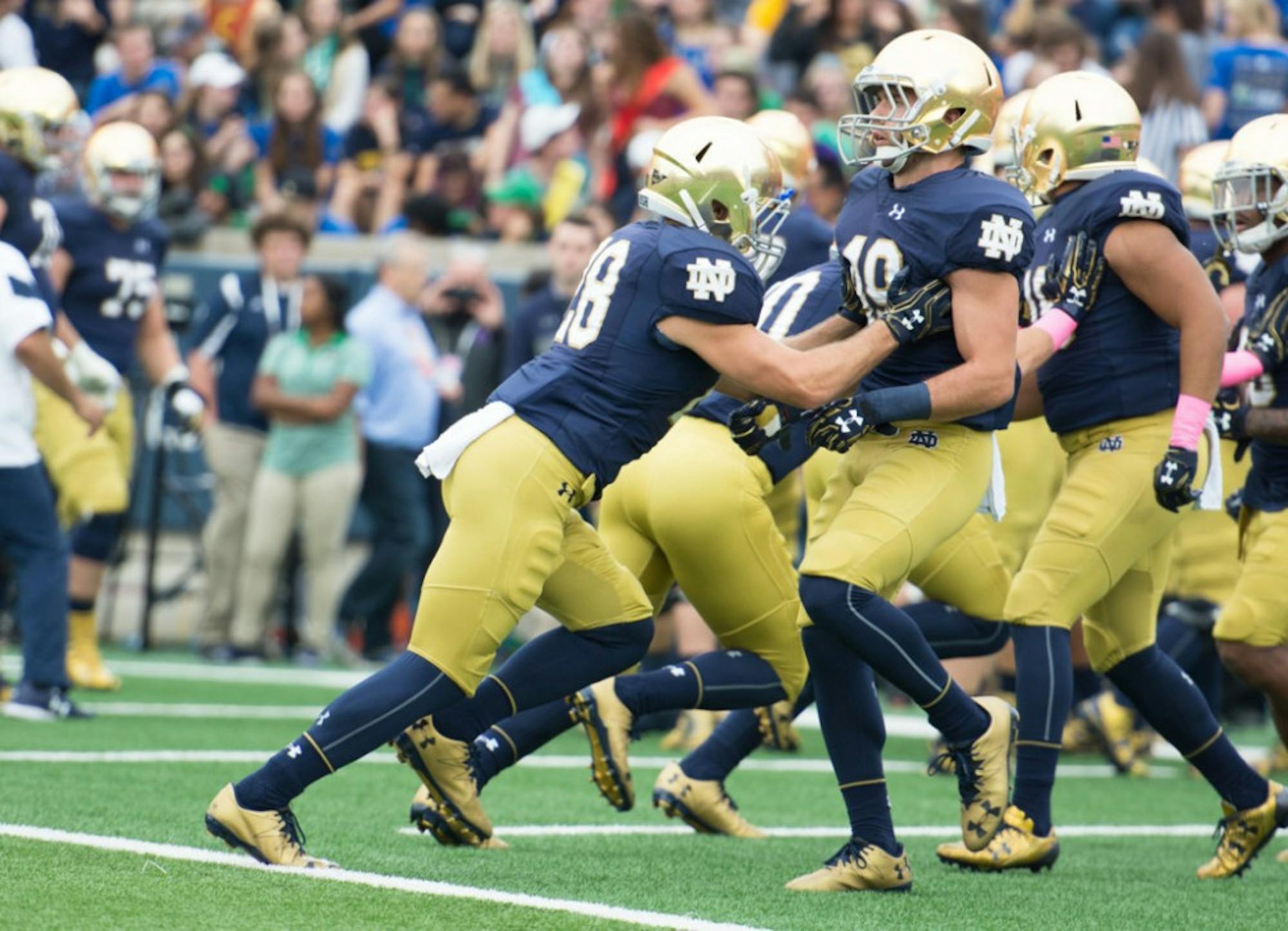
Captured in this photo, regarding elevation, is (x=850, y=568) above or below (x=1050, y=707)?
above

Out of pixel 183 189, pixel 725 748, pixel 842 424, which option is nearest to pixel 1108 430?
pixel 842 424

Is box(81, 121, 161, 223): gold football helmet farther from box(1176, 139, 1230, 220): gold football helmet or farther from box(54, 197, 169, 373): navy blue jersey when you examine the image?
box(1176, 139, 1230, 220): gold football helmet

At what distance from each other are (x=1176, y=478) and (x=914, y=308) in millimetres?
832

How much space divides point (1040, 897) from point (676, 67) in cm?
779

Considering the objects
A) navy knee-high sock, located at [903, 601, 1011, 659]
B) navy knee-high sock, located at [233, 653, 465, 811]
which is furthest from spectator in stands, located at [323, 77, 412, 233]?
navy knee-high sock, located at [233, 653, 465, 811]

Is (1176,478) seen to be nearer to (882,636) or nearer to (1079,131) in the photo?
(882,636)

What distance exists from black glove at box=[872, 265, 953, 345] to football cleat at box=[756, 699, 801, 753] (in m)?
1.25

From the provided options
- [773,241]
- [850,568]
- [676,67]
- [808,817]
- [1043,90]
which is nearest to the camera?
[850,568]

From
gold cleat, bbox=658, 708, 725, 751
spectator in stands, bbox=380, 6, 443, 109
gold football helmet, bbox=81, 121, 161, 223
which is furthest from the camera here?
spectator in stands, bbox=380, 6, 443, 109

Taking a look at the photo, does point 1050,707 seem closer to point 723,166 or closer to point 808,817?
point 808,817

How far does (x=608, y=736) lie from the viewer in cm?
555

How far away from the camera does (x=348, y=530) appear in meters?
12.5

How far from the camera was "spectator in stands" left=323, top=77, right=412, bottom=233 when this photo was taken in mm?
13406

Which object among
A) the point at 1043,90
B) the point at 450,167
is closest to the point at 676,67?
the point at 450,167
